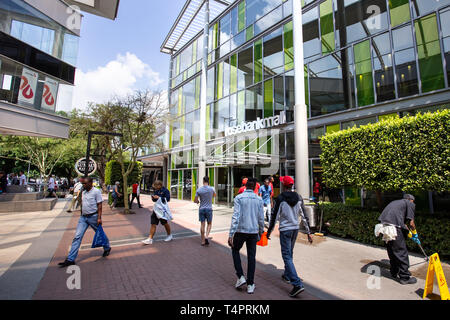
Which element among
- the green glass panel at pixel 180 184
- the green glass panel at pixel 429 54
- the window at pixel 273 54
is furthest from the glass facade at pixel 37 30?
the green glass panel at pixel 429 54

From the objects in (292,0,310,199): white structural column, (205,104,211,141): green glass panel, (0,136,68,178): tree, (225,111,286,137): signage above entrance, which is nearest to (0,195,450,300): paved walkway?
(292,0,310,199): white structural column

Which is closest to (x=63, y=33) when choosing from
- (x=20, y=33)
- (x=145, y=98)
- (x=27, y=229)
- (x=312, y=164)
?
(x=20, y=33)

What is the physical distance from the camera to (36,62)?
13508 mm

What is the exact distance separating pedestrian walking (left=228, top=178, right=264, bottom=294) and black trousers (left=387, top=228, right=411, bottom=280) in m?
2.62

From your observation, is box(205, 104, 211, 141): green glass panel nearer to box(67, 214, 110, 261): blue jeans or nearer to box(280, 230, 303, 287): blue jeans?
box(67, 214, 110, 261): blue jeans

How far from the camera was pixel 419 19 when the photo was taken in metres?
8.29

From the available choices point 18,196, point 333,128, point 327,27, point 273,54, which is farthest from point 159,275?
point 18,196

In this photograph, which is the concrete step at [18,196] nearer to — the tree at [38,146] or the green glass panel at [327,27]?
the tree at [38,146]

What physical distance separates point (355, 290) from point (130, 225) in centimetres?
799

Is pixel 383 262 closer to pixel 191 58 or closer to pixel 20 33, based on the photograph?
pixel 20 33

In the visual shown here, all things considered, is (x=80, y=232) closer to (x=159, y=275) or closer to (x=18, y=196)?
(x=159, y=275)

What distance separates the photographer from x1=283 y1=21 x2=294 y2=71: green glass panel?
12387 mm

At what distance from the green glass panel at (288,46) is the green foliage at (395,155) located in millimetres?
6741

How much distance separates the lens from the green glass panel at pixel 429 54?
25.2 feet
